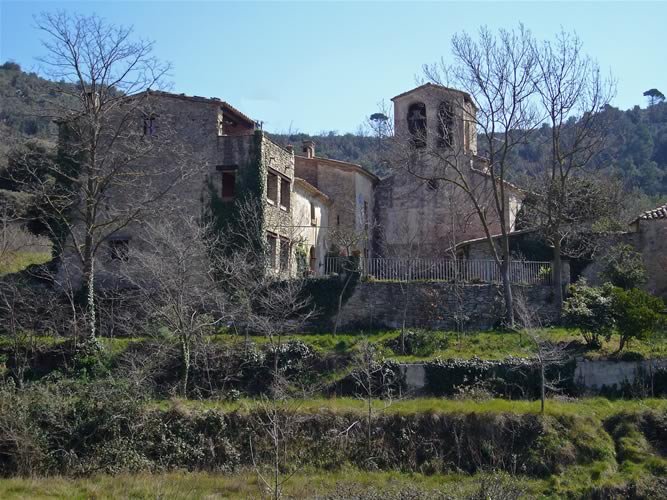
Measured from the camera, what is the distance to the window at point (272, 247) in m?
32.2

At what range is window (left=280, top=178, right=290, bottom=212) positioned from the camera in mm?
35125

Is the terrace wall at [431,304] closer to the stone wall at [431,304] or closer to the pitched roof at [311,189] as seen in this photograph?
the stone wall at [431,304]

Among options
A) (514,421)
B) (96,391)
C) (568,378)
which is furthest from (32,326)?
(568,378)

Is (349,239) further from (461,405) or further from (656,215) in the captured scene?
(461,405)

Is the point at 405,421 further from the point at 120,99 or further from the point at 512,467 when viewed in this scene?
the point at 120,99

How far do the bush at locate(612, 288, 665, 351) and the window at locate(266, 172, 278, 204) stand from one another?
565 inches

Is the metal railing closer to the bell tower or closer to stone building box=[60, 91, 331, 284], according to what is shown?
stone building box=[60, 91, 331, 284]

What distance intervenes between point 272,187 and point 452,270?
8.35m

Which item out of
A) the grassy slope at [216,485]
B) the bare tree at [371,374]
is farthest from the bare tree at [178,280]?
the bare tree at [371,374]

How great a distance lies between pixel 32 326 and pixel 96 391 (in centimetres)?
518

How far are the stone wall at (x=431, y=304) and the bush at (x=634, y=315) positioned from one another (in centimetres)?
400

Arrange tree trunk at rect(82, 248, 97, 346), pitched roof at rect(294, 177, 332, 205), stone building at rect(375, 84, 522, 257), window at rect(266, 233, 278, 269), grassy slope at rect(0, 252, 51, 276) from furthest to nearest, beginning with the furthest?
stone building at rect(375, 84, 522, 257)
pitched roof at rect(294, 177, 332, 205)
grassy slope at rect(0, 252, 51, 276)
window at rect(266, 233, 278, 269)
tree trunk at rect(82, 248, 97, 346)

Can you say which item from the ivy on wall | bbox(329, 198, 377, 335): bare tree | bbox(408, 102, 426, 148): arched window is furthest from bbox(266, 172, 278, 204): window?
bbox(408, 102, 426, 148): arched window

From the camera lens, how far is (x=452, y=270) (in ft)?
105
